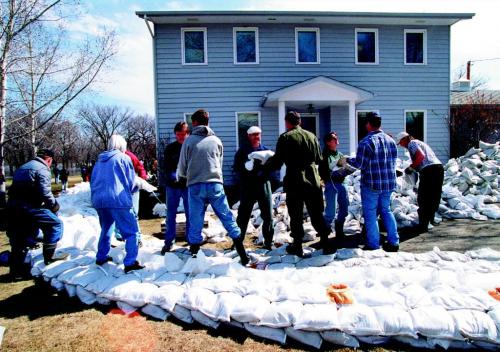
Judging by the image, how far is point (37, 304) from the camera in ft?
11.5

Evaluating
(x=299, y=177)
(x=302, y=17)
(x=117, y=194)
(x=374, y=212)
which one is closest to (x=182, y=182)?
(x=117, y=194)

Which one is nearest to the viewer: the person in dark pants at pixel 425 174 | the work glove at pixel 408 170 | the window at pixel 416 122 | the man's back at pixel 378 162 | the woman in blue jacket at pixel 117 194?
the woman in blue jacket at pixel 117 194

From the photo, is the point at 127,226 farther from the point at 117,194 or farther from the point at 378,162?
the point at 378,162

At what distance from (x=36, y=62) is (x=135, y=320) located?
10.8 metres

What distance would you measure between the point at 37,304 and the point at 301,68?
10585mm

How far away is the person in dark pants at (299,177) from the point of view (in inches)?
163

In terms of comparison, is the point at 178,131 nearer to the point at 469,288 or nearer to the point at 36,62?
the point at 469,288

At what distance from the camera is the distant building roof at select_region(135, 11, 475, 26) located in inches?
434

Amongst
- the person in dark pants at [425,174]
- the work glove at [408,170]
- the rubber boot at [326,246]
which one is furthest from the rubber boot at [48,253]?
the work glove at [408,170]

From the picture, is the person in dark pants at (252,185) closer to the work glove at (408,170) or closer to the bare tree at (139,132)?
the work glove at (408,170)

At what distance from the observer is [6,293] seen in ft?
12.4

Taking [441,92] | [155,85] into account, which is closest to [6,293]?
[155,85]

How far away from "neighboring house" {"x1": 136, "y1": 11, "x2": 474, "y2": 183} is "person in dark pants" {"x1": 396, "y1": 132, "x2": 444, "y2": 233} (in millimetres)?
5591

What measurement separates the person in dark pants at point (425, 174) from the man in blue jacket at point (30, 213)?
16.5ft
